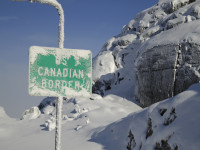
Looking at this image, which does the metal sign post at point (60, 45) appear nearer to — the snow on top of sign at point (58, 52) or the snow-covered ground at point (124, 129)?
the snow on top of sign at point (58, 52)

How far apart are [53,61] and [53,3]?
0.56 meters

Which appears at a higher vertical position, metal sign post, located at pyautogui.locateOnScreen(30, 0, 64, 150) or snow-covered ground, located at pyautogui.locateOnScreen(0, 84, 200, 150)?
metal sign post, located at pyautogui.locateOnScreen(30, 0, 64, 150)

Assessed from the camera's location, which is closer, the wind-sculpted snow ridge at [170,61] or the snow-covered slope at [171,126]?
the snow-covered slope at [171,126]

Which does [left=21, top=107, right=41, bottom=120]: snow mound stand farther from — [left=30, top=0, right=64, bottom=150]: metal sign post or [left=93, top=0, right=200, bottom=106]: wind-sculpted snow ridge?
[left=30, top=0, right=64, bottom=150]: metal sign post

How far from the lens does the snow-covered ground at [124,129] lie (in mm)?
3033

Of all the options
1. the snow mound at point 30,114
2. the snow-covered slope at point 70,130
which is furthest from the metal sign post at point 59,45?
the snow mound at point 30,114

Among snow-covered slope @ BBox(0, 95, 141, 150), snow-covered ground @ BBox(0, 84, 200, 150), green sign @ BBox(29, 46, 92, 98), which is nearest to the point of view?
green sign @ BBox(29, 46, 92, 98)

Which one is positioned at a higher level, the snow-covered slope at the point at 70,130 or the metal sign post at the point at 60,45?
the metal sign post at the point at 60,45

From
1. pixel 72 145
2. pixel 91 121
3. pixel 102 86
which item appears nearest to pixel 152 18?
pixel 102 86

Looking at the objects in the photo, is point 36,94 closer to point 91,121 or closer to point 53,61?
point 53,61

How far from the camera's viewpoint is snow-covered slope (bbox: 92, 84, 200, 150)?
2826 millimetres

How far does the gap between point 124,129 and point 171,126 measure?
2672 mm

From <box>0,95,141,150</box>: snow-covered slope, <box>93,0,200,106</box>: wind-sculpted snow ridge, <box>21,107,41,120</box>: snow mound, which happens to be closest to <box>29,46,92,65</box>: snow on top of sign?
<box>0,95,141,150</box>: snow-covered slope

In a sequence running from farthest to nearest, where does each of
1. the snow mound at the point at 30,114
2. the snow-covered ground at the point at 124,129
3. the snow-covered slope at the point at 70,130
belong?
the snow mound at the point at 30,114
the snow-covered slope at the point at 70,130
the snow-covered ground at the point at 124,129
